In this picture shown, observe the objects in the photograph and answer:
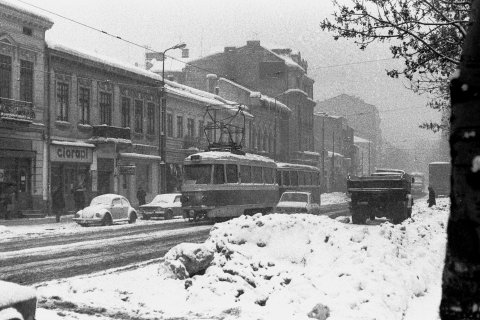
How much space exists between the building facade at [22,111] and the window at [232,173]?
10571mm

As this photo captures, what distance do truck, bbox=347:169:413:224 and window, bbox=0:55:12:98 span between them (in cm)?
1701

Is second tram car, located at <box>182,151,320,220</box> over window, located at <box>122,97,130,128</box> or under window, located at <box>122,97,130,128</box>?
under

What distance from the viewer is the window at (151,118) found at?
4184 cm

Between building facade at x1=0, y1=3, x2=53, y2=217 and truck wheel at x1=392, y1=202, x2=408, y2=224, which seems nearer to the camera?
truck wheel at x1=392, y1=202, x2=408, y2=224

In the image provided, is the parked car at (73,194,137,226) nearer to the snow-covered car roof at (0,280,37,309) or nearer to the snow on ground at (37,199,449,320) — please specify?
the snow on ground at (37,199,449,320)

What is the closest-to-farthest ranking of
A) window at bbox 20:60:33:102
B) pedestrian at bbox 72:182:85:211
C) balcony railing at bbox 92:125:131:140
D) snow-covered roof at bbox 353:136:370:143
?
1. window at bbox 20:60:33:102
2. pedestrian at bbox 72:182:85:211
3. balcony railing at bbox 92:125:131:140
4. snow-covered roof at bbox 353:136:370:143

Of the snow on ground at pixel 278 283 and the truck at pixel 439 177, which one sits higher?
the truck at pixel 439 177

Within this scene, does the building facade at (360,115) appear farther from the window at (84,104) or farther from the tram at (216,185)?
the tram at (216,185)

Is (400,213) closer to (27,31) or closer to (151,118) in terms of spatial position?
(27,31)

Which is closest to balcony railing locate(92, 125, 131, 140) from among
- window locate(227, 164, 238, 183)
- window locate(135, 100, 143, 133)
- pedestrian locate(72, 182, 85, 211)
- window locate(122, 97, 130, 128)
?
window locate(122, 97, 130, 128)

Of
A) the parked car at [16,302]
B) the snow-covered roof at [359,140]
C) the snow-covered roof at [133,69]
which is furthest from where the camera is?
the snow-covered roof at [359,140]

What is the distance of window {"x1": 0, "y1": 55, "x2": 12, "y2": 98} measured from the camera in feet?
94.5

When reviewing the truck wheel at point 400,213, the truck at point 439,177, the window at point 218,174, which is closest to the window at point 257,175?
the window at point 218,174

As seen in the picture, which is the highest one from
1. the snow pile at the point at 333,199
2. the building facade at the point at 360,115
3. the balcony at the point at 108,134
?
the building facade at the point at 360,115
